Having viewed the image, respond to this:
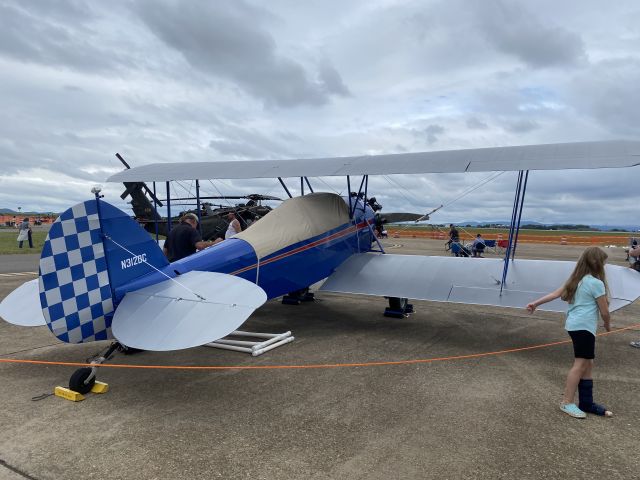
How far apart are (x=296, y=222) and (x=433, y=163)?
2190 mm

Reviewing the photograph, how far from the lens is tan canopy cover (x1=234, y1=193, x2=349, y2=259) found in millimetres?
5918

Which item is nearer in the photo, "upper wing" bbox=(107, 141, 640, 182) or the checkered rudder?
the checkered rudder

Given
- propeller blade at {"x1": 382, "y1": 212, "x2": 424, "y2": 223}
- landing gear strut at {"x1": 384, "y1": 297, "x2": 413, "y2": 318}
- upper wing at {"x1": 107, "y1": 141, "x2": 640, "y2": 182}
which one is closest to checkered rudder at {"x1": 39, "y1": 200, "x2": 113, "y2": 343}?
upper wing at {"x1": 107, "y1": 141, "x2": 640, "y2": 182}

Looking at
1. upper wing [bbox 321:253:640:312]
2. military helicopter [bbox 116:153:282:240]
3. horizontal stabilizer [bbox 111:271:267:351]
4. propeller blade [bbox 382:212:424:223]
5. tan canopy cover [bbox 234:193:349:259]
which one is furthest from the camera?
military helicopter [bbox 116:153:282:240]

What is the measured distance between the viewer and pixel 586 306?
3.62 m

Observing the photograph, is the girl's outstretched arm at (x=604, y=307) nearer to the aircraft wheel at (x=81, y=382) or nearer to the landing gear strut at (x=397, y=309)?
the landing gear strut at (x=397, y=309)

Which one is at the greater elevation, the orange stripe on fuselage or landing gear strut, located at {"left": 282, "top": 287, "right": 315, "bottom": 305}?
the orange stripe on fuselage

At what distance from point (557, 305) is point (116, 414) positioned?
5.03 metres

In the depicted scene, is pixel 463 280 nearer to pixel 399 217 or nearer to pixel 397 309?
pixel 397 309

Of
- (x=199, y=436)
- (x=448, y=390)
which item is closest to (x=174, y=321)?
(x=199, y=436)

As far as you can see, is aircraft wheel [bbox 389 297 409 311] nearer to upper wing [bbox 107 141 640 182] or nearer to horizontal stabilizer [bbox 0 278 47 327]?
upper wing [bbox 107 141 640 182]

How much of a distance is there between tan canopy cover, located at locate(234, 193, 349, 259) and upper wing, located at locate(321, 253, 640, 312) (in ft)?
2.99

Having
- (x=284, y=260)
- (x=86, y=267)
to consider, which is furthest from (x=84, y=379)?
(x=284, y=260)

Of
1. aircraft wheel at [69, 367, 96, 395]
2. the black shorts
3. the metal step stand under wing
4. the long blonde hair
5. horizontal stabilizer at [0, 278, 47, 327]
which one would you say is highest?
the long blonde hair
